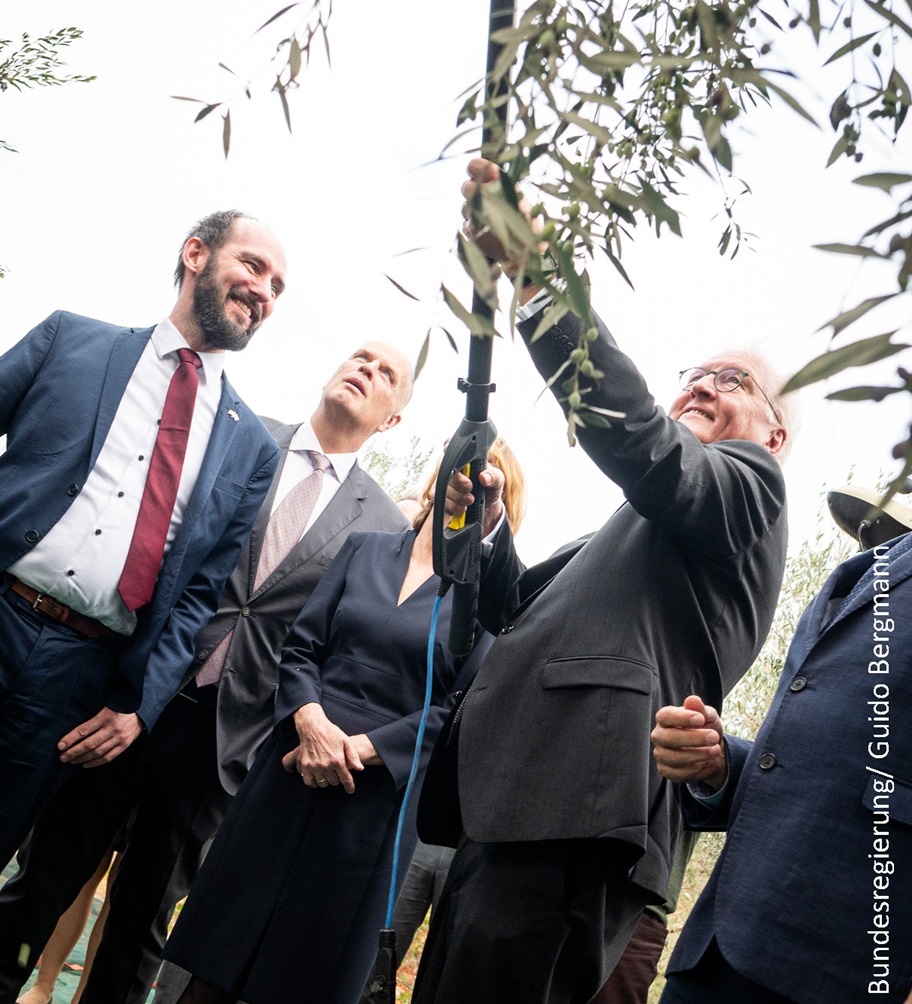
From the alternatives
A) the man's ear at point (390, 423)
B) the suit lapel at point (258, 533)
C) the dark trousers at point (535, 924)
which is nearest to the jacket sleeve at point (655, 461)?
the dark trousers at point (535, 924)

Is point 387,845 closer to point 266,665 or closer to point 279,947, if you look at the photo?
point 279,947

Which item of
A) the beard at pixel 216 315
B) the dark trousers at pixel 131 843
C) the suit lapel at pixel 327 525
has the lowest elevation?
the dark trousers at pixel 131 843

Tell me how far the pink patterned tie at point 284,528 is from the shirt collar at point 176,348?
549 millimetres

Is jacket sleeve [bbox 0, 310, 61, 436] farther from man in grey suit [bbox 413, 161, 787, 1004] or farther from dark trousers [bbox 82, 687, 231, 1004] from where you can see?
man in grey suit [bbox 413, 161, 787, 1004]

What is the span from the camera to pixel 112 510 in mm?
2955

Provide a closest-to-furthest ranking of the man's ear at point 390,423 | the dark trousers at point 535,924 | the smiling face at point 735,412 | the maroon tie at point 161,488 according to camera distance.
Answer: the dark trousers at point 535,924
the smiling face at point 735,412
the maroon tie at point 161,488
the man's ear at point 390,423

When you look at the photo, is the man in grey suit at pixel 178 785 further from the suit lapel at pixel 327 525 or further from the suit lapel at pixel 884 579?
the suit lapel at pixel 884 579

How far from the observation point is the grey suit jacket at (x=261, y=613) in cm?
319

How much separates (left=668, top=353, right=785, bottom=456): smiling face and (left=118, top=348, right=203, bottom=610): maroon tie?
5.14 feet

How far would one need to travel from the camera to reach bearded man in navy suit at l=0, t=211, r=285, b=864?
9.15ft

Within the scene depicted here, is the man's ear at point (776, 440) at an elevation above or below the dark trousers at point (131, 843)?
above

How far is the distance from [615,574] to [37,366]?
1952mm

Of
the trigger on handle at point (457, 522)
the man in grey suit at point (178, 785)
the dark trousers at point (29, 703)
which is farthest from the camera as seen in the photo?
the man in grey suit at point (178, 785)

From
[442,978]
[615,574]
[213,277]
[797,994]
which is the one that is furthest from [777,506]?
[213,277]
